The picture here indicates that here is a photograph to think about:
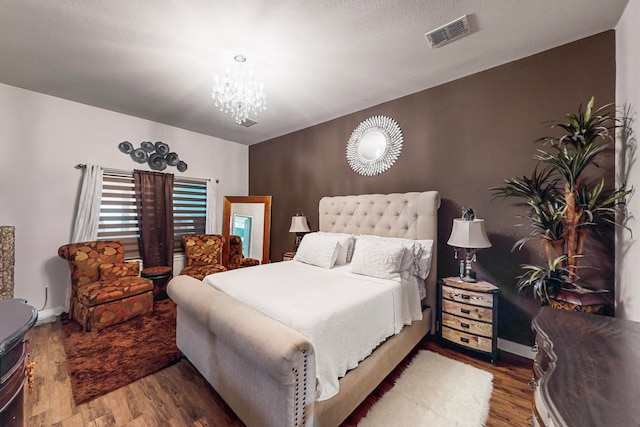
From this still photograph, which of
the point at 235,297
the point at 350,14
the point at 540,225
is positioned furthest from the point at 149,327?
the point at 540,225

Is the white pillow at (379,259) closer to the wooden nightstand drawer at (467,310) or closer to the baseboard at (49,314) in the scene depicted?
the wooden nightstand drawer at (467,310)

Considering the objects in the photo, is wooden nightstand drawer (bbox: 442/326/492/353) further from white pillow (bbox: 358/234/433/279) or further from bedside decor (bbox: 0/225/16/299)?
bedside decor (bbox: 0/225/16/299)

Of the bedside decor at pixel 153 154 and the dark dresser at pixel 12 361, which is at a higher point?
the bedside decor at pixel 153 154

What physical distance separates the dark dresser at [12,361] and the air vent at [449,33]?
2.87m

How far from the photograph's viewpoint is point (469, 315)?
2.23 m

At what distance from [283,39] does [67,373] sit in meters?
3.26

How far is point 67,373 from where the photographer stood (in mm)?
2021

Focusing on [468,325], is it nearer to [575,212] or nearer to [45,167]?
[575,212]

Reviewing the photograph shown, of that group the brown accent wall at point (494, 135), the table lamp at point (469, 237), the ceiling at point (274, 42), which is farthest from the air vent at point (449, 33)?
the table lamp at point (469, 237)

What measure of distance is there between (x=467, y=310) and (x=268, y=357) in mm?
1898

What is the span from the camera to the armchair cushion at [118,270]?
10.2 ft

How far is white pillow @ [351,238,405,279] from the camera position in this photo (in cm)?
231

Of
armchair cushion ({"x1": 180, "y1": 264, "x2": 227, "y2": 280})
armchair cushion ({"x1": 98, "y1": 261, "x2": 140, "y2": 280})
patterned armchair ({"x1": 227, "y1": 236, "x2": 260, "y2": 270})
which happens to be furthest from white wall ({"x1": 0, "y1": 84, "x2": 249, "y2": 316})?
patterned armchair ({"x1": 227, "y1": 236, "x2": 260, "y2": 270})

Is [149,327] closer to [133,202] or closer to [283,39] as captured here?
[133,202]
